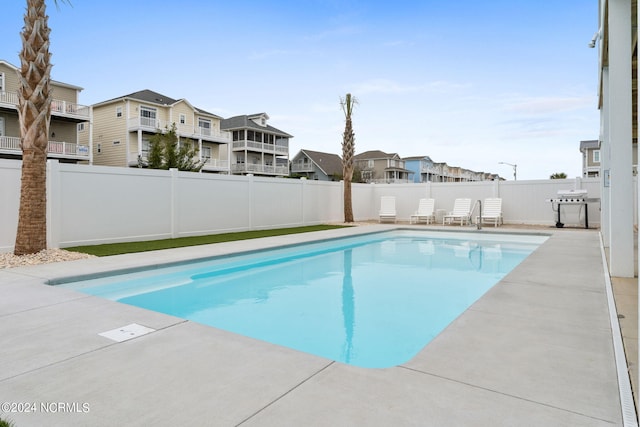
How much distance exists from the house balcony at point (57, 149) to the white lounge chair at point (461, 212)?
20.0 metres

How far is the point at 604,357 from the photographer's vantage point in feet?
8.75

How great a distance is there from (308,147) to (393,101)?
93.5ft

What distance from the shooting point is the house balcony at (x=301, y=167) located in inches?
1738

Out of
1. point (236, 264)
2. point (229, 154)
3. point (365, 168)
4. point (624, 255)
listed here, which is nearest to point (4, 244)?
point (236, 264)

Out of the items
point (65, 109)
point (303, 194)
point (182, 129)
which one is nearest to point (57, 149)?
point (65, 109)

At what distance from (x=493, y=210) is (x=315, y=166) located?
30.4 metres

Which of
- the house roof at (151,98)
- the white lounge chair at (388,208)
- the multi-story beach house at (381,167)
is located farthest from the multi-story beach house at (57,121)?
the multi-story beach house at (381,167)

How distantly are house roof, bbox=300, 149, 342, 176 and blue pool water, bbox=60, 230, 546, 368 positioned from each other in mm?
34115

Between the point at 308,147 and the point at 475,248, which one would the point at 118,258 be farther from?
the point at 308,147

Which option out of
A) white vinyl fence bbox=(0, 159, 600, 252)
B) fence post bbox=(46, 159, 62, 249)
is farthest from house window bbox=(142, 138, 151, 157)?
→ fence post bbox=(46, 159, 62, 249)

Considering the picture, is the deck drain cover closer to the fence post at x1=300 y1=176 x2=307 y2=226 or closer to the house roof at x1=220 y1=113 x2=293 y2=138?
the fence post at x1=300 y1=176 x2=307 y2=226

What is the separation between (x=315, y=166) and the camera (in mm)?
43656

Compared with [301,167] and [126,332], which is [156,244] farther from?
[301,167]

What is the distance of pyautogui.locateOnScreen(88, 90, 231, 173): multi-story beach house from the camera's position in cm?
2592
